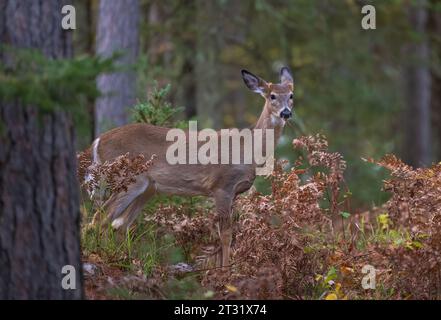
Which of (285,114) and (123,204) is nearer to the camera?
(123,204)

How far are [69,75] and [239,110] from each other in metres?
17.5

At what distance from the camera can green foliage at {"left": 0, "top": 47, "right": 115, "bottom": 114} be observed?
414cm

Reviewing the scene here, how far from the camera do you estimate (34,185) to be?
15.5 ft

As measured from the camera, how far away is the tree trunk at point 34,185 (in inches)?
184

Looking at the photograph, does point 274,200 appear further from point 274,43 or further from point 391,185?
point 274,43

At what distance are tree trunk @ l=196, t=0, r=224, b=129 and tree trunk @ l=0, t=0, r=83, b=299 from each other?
8.83m

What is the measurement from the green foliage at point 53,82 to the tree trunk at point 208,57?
9294 mm

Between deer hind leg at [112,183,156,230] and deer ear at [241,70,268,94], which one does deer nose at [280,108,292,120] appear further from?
deer hind leg at [112,183,156,230]

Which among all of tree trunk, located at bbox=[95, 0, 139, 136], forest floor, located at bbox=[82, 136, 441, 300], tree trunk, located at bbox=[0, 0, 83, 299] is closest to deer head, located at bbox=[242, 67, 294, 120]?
forest floor, located at bbox=[82, 136, 441, 300]

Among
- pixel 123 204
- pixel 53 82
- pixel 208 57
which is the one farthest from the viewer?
pixel 208 57

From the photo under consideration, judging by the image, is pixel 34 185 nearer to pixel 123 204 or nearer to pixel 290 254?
pixel 290 254

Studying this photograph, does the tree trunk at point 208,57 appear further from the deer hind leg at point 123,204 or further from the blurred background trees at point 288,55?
the deer hind leg at point 123,204

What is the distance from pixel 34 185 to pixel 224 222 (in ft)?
10.6

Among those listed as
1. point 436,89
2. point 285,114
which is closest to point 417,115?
point 436,89
